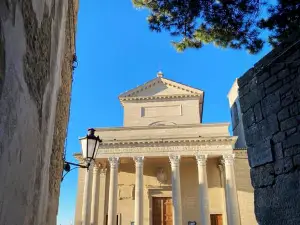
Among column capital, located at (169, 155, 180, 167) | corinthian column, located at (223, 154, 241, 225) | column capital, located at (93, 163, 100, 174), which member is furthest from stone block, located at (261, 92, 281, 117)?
column capital, located at (93, 163, 100, 174)

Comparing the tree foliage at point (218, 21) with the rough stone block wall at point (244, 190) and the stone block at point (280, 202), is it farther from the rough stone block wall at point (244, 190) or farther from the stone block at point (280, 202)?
the rough stone block wall at point (244, 190)

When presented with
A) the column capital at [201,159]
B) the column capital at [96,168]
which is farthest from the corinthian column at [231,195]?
the column capital at [96,168]

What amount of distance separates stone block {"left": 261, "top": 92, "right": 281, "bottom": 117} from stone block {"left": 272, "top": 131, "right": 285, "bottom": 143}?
0.31 meters

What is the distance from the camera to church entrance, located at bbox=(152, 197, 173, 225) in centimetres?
2050

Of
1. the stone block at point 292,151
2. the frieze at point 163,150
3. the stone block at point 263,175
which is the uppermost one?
the frieze at point 163,150

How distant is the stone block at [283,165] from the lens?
3.82 meters

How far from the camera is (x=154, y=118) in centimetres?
2378

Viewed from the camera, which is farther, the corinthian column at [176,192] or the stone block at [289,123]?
the corinthian column at [176,192]

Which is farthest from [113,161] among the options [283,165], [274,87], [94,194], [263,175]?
[283,165]

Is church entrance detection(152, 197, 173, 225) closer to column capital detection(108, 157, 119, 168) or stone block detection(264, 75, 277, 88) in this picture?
column capital detection(108, 157, 119, 168)

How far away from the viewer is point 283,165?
12.9 ft

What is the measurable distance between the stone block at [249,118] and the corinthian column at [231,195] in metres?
14.6

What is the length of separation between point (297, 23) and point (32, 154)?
4.86 meters

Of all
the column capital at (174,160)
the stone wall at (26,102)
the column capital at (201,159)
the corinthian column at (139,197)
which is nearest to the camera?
the stone wall at (26,102)
